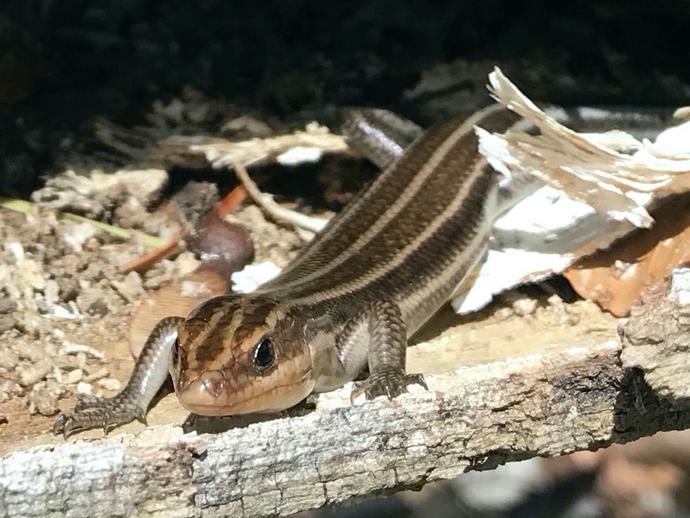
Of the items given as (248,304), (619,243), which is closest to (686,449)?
(619,243)

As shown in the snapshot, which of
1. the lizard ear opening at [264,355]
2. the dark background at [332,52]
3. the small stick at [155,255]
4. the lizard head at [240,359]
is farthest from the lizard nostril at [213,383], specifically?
the dark background at [332,52]

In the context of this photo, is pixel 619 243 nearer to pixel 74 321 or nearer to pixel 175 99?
pixel 74 321

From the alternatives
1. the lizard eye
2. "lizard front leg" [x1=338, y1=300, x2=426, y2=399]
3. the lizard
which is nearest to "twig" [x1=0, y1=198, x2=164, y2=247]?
the lizard

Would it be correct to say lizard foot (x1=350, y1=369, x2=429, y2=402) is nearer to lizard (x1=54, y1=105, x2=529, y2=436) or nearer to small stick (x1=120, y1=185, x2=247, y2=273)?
lizard (x1=54, y1=105, x2=529, y2=436)

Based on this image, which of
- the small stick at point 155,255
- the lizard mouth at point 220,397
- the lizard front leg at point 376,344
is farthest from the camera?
the small stick at point 155,255

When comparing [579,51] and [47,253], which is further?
[579,51]

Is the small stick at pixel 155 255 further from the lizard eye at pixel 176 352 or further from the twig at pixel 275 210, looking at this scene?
the lizard eye at pixel 176 352

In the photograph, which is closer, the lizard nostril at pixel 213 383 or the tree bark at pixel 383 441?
the tree bark at pixel 383 441

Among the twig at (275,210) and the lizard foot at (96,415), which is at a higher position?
the lizard foot at (96,415)
